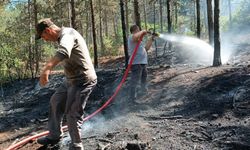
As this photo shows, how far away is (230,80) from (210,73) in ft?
4.38

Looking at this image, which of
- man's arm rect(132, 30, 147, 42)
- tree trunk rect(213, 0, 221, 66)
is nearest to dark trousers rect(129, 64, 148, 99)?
man's arm rect(132, 30, 147, 42)

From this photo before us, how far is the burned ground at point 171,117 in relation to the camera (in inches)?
207

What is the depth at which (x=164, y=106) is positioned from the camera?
26.2ft

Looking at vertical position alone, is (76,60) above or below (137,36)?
below

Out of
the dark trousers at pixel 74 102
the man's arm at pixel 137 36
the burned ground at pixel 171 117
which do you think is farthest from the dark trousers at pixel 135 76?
the dark trousers at pixel 74 102

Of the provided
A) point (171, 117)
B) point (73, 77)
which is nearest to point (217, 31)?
point (171, 117)

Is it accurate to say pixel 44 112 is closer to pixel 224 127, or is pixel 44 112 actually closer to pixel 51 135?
pixel 51 135

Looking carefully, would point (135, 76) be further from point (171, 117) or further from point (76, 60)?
point (76, 60)

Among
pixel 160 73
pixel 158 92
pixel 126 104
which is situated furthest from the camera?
pixel 160 73

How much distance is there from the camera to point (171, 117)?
22.5 feet

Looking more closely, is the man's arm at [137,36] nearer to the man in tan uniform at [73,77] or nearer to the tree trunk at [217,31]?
the man in tan uniform at [73,77]

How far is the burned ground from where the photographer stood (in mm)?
5270

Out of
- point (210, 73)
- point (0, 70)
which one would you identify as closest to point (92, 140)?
point (210, 73)

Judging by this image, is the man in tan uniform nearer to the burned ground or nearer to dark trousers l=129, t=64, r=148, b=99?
the burned ground
